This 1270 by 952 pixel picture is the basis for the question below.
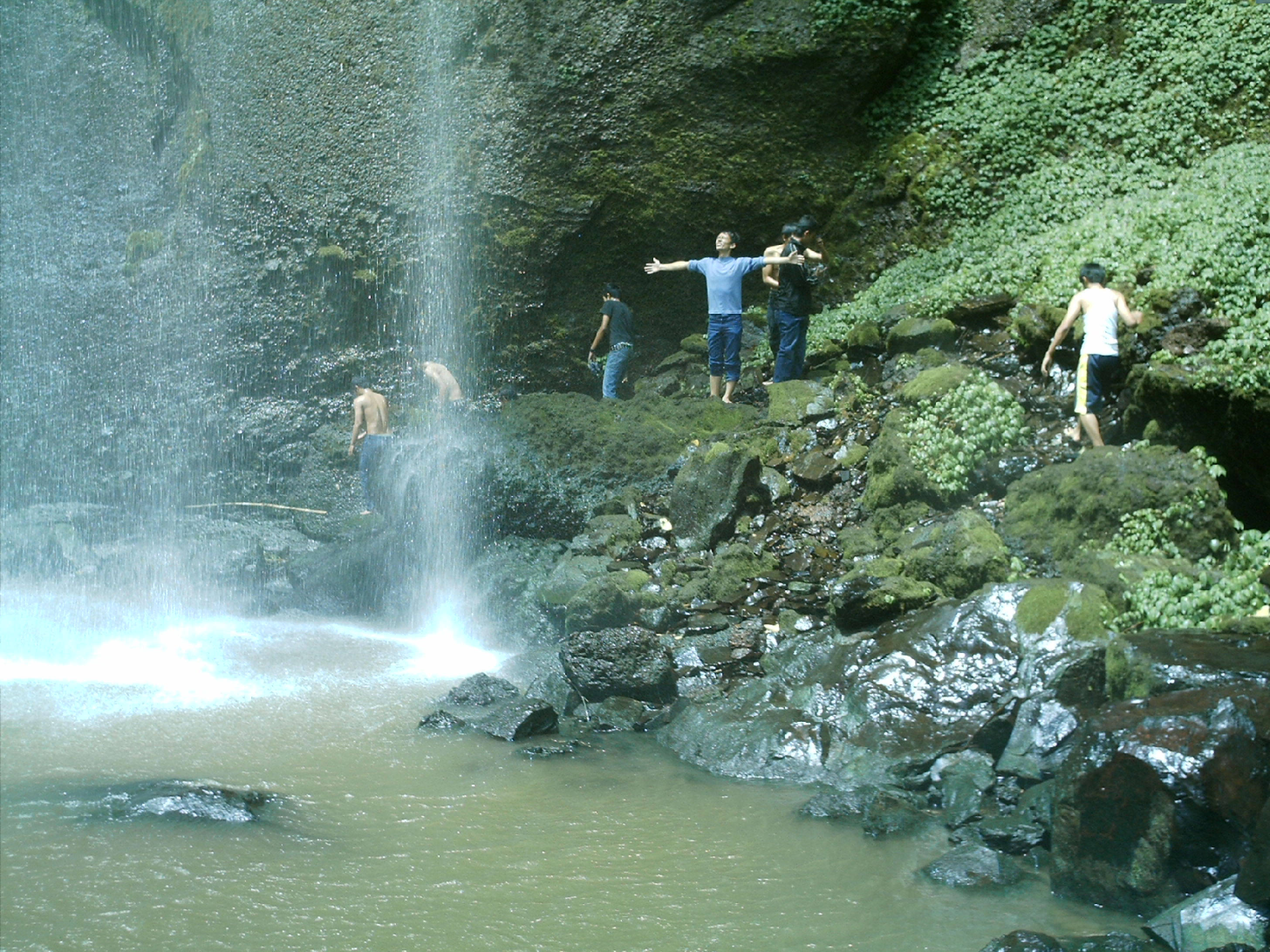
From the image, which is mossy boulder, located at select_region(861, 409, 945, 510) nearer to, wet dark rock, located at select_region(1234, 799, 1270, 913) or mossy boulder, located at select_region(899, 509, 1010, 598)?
mossy boulder, located at select_region(899, 509, 1010, 598)

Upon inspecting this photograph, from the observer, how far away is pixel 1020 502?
7406 millimetres

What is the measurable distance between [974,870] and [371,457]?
7969 mm

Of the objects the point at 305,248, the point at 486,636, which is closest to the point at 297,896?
the point at 486,636

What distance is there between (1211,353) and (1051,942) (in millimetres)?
4863

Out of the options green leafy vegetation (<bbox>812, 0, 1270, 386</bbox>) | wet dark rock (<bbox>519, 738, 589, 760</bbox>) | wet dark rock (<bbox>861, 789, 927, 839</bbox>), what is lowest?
wet dark rock (<bbox>861, 789, 927, 839</bbox>)

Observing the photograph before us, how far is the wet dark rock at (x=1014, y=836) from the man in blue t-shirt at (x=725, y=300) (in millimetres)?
6412

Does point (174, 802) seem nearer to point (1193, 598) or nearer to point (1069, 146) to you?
point (1193, 598)

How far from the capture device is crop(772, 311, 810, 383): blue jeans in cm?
1062

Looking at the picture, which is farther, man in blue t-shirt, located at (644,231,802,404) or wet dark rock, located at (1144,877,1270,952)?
man in blue t-shirt, located at (644,231,802,404)

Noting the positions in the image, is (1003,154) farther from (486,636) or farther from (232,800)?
(232,800)

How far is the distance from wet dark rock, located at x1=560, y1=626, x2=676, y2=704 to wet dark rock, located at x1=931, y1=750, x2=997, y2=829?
2045 millimetres

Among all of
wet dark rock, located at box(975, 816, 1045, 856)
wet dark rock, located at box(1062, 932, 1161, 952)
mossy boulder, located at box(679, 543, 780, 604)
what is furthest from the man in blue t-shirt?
wet dark rock, located at box(1062, 932, 1161, 952)

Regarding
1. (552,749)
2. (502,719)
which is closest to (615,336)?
(502,719)

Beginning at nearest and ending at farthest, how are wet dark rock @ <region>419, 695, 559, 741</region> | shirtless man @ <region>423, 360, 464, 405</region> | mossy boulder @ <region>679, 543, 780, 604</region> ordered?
wet dark rock @ <region>419, 695, 559, 741</region> → mossy boulder @ <region>679, 543, 780, 604</region> → shirtless man @ <region>423, 360, 464, 405</region>
